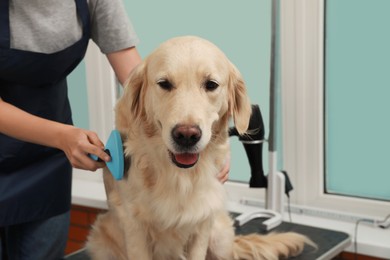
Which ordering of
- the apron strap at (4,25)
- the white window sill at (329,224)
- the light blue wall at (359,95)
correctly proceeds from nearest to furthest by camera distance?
the apron strap at (4,25)
the white window sill at (329,224)
the light blue wall at (359,95)

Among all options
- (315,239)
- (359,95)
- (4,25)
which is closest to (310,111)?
(359,95)

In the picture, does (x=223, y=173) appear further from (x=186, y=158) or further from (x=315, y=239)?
→ (x=315, y=239)

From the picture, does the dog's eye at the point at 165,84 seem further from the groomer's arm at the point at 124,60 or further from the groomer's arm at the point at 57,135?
the groomer's arm at the point at 124,60

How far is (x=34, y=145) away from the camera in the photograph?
153 centimetres

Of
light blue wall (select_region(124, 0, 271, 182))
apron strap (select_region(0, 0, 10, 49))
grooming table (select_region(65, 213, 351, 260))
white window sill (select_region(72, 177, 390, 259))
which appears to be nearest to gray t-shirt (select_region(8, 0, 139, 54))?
apron strap (select_region(0, 0, 10, 49))

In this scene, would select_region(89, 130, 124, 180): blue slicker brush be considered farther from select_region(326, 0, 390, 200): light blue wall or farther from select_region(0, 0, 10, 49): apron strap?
select_region(326, 0, 390, 200): light blue wall

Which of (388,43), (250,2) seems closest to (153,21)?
(250,2)

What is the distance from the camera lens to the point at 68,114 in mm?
1648

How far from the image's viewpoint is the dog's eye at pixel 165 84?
1.22 meters

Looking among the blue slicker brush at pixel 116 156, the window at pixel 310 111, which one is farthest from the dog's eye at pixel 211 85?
the window at pixel 310 111

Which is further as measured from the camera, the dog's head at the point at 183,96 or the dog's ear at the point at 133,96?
the dog's ear at the point at 133,96

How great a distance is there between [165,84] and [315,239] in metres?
0.81

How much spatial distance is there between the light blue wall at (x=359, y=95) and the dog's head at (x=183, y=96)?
0.84 metres

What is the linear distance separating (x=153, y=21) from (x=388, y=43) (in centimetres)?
101
